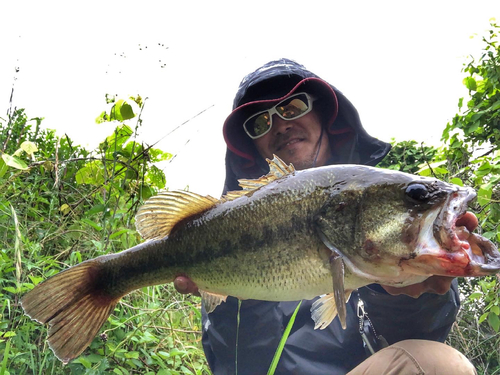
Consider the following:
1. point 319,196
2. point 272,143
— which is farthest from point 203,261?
point 272,143

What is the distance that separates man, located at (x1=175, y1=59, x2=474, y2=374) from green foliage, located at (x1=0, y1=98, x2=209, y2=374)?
0.43m

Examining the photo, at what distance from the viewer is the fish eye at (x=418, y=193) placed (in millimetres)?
1311

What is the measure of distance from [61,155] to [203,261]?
2733 millimetres

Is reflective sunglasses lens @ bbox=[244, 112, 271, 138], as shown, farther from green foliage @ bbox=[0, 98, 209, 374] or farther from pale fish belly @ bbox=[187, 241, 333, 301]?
pale fish belly @ bbox=[187, 241, 333, 301]

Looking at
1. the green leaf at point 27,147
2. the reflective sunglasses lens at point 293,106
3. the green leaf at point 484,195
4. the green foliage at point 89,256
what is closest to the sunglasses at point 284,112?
the reflective sunglasses lens at point 293,106

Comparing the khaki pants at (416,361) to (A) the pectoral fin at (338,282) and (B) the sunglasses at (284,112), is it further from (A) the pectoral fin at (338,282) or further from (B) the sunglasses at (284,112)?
(B) the sunglasses at (284,112)

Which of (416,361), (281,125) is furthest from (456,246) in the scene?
(281,125)

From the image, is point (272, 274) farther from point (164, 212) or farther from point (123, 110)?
point (123, 110)

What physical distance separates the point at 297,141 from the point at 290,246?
5.75 feet

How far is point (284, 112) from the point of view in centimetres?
312

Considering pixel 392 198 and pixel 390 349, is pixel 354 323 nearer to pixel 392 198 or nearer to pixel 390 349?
pixel 390 349

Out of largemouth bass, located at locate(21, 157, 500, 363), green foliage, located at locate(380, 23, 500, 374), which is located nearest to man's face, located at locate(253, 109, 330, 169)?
green foliage, located at locate(380, 23, 500, 374)

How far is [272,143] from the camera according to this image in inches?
125

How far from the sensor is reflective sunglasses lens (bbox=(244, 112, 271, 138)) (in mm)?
3164
